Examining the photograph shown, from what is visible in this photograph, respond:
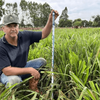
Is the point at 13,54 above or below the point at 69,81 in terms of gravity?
above

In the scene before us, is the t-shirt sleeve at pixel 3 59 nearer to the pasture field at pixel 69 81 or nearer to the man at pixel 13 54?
the man at pixel 13 54

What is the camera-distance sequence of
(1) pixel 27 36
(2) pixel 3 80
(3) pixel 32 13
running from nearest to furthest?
(2) pixel 3 80, (1) pixel 27 36, (3) pixel 32 13

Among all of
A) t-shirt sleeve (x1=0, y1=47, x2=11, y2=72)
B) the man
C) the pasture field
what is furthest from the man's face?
the pasture field

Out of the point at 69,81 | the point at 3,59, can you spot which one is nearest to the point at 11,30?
the point at 3,59

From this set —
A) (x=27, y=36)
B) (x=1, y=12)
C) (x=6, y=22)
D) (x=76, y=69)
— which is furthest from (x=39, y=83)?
(x=1, y=12)

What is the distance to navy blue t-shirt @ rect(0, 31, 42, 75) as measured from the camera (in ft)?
3.96

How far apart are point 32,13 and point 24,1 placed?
555cm

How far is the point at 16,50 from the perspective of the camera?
134cm

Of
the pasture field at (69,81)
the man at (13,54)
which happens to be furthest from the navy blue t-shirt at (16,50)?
the pasture field at (69,81)

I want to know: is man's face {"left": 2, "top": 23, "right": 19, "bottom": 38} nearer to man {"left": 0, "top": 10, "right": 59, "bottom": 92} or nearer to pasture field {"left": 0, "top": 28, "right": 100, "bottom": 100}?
man {"left": 0, "top": 10, "right": 59, "bottom": 92}

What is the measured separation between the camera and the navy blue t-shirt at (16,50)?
1.21 metres

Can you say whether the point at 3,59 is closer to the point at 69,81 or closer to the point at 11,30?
the point at 11,30

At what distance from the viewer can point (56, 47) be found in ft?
5.31

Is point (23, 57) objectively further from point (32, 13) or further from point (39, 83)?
point (32, 13)
